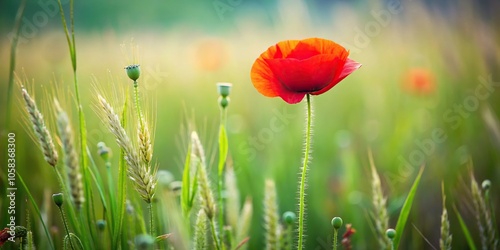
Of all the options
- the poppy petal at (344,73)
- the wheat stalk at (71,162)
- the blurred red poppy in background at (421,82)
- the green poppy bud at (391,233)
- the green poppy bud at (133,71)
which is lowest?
the green poppy bud at (391,233)

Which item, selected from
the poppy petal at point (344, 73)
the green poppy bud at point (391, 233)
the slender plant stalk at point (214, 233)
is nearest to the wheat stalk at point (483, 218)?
the green poppy bud at point (391, 233)

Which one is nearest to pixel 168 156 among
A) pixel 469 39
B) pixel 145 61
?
pixel 145 61

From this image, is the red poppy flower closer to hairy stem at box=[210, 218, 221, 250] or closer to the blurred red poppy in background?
hairy stem at box=[210, 218, 221, 250]

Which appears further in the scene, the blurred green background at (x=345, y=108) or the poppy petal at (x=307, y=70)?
the blurred green background at (x=345, y=108)

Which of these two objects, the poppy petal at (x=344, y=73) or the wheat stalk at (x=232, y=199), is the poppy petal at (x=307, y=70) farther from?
the wheat stalk at (x=232, y=199)

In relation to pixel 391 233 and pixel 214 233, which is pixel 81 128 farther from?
pixel 391 233

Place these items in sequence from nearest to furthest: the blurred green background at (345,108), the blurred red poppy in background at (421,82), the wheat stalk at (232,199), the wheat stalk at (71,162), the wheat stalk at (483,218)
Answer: the wheat stalk at (71,162) < the wheat stalk at (483,218) < the wheat stalk at (232,199) < the blurred green background at (345,108) < the blurred red poppy in background at (421,82)

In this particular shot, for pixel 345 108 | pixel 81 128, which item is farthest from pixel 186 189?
pixel 345 108
